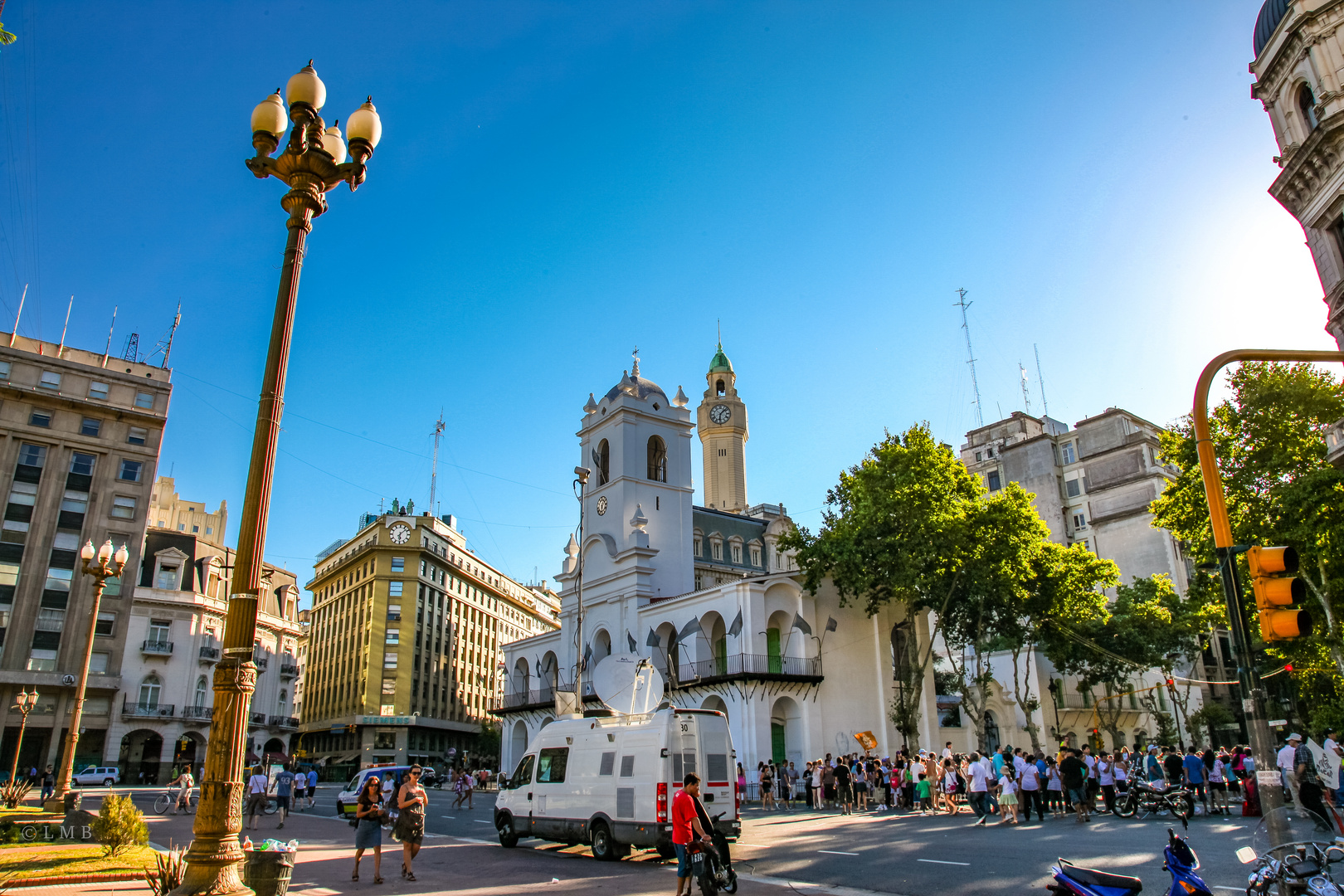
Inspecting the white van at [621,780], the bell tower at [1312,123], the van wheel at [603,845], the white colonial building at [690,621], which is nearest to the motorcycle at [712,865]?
the white van at [621,780]

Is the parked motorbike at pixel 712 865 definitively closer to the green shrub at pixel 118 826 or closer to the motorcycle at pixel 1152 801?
the green shrub at pixel 118 826

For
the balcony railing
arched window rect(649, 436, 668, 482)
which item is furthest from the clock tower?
the balcony railing

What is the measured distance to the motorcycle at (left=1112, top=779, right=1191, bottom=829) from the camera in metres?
18.3

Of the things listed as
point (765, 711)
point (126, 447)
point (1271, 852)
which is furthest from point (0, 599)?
point (1271, 852)

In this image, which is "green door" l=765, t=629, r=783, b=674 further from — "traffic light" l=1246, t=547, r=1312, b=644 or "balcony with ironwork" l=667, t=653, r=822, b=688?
"traffic light" l=1246, t=547, r=1312, b=644

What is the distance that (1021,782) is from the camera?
65.3 ft

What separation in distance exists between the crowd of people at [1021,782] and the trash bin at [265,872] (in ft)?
46.8

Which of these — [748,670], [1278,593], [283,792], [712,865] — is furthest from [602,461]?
[1278,593]

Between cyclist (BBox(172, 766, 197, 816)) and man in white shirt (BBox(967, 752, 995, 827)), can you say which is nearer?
man in white shirt (BBox(967, 752, 995, 827))

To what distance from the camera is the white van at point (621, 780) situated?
1446cm

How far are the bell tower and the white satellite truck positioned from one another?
2054cm

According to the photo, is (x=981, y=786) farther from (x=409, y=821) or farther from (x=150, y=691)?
(x=150, y=691)

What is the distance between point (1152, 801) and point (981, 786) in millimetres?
3665

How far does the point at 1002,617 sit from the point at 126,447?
4977 cm
